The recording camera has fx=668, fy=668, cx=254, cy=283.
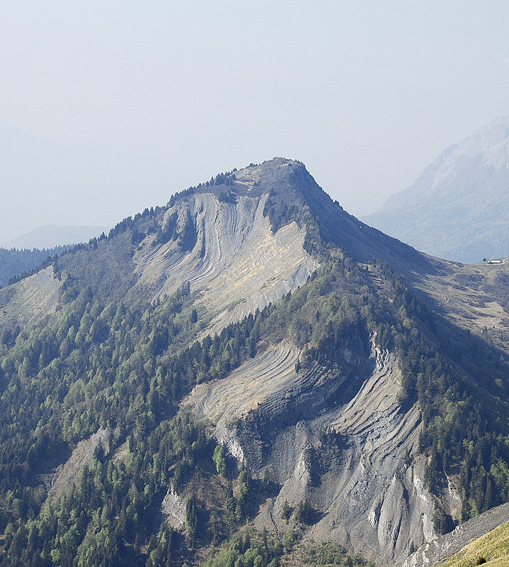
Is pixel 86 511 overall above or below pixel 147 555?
above

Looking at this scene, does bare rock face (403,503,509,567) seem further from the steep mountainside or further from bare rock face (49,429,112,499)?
bare rock face (49,429,112,499)

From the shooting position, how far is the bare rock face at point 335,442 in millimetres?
117250

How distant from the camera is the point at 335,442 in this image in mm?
133125

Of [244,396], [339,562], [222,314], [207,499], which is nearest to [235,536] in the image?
[207,499]

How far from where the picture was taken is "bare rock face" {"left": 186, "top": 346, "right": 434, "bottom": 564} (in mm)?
117250

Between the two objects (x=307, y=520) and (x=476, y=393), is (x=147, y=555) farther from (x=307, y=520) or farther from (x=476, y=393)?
(x=476, y=393)

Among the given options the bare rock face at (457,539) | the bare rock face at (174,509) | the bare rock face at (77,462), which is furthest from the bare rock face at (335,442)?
the bare rock face at (77,462)

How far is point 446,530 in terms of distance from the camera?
358 ft

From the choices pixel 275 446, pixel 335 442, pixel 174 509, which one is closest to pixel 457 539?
pixel 335 442

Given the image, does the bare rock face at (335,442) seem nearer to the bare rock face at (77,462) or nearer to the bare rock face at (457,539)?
the bare rock face at (457,539)

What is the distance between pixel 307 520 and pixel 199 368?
1906 inches

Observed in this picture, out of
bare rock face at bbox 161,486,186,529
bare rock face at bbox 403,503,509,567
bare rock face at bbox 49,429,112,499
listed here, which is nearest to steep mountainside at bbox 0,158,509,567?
bare rock face at bbox 161,486,186,529

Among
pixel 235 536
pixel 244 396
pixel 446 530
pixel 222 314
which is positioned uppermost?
pixel 222 314

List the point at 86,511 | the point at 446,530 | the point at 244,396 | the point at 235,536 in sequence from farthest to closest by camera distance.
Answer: the point at 244,396 < the point at 86,511 < the point at 235,536 < the point at 446,530
